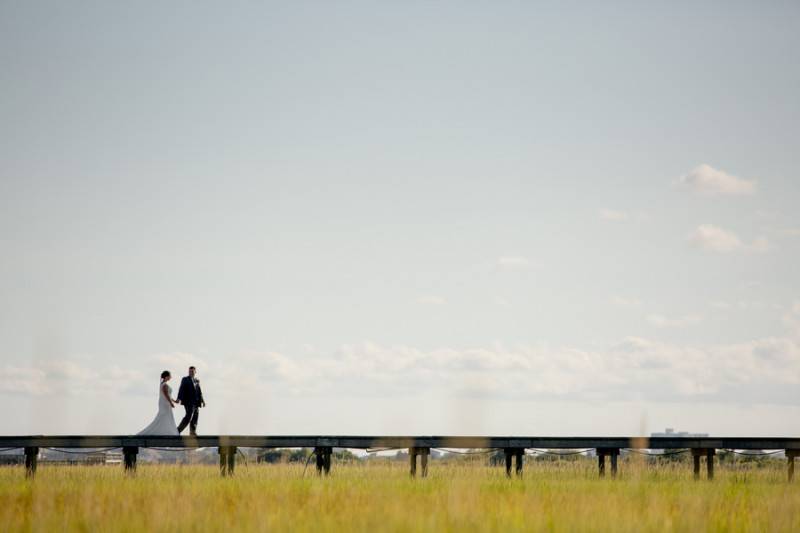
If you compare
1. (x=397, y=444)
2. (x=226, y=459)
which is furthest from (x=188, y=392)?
(x=397, y=444)

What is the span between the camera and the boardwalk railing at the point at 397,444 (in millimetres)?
20172

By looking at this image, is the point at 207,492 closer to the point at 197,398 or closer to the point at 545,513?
the point at 545,513

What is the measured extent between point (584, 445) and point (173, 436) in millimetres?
9089

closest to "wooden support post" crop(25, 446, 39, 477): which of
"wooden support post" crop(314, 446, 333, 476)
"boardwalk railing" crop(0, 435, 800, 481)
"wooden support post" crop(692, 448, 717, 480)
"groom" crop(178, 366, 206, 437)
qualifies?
"boardwalk railing" crop(0, 435, 800, 481)

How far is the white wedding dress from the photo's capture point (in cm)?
2112

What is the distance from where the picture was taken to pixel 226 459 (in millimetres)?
20891

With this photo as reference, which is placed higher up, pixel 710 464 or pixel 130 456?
pixel 130 456

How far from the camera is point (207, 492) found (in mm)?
14508

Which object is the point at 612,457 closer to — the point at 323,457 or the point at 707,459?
the point at 707,459

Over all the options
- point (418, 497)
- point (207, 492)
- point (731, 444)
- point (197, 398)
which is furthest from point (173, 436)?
point (731, 444)

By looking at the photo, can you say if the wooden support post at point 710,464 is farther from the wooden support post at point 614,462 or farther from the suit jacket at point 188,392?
the suit jacket at point 188,392

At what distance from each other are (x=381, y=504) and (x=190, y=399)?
10.2 m

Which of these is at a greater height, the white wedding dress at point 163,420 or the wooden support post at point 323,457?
the white wedding dress at point 163,420

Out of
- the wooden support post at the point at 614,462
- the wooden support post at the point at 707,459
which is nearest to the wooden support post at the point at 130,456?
the wooden support post at the point at 614,462
